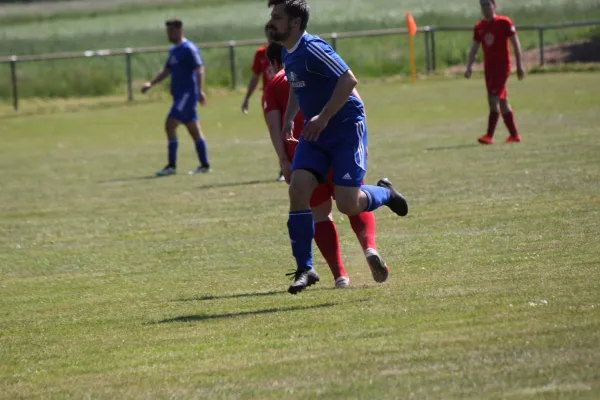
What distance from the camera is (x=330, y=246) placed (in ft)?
29.8

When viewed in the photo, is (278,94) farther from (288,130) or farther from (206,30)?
(206,30)

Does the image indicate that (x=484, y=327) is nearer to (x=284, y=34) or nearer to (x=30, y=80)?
(x=284, y=34)

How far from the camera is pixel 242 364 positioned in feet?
21.7

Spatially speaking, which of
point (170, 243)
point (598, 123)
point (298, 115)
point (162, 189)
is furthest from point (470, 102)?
point (298, 115)

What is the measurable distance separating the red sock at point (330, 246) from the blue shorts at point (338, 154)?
0.78m

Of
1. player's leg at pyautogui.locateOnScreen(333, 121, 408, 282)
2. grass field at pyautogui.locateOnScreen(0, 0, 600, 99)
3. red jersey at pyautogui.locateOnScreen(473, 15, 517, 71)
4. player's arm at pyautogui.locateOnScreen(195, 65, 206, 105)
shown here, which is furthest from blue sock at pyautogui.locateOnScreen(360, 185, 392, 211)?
grass field at pyautogui.locateOnScreen(0, 0, 600, 99)

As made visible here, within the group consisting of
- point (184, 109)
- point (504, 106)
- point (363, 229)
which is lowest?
point (504, 106)

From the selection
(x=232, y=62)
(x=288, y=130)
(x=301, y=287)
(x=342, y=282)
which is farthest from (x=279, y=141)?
(x=232, y=62)

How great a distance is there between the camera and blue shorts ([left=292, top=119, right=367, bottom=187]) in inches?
328

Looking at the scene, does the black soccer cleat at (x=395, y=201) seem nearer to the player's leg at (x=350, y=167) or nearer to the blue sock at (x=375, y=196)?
the blue sock at (x=375, y=196)

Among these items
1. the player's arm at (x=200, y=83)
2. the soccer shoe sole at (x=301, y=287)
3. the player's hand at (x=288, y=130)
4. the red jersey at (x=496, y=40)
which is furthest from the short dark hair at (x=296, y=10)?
the red jersey at (x=496, y=40)

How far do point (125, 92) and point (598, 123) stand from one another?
20.7 metres

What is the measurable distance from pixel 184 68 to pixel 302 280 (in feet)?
39.1

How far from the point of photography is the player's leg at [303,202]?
327 inches
